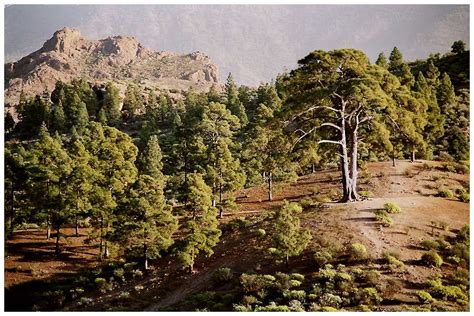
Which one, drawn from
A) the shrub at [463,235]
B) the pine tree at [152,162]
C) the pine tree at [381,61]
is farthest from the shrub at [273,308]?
the pine tree at [381,61]

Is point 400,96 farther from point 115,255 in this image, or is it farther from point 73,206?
point 73,206

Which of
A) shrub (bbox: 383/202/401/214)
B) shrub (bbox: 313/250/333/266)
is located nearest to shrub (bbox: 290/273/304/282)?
shrub (bbox: 313/250/333/266)

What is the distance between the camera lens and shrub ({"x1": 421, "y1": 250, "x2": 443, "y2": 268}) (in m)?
15.6

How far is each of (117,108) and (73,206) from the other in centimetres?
5903

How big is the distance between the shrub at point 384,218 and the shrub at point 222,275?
24.4 feet

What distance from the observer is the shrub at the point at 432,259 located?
51.2 feet

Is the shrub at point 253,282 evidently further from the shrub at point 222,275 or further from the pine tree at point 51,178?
the pine tree at point 51,178

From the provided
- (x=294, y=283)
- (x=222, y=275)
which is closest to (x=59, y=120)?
(x=222, y=275)

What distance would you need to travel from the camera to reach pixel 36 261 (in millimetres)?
29812

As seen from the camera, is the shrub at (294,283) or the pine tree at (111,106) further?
the pine tree at (111,106)

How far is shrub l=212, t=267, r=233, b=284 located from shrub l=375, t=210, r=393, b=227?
24.4 feet

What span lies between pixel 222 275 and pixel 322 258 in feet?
15.1

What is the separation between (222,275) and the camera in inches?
713

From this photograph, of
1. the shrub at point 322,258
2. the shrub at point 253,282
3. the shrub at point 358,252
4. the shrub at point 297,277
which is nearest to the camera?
the shrub at point 297,277
